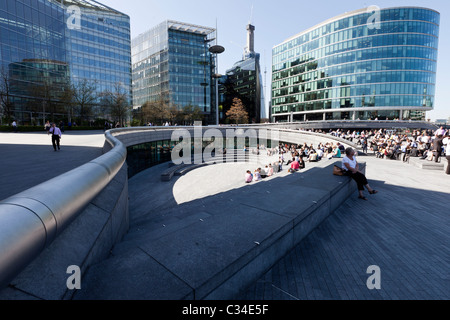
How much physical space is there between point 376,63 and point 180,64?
194ft

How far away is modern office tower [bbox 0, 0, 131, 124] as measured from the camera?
1699 inches

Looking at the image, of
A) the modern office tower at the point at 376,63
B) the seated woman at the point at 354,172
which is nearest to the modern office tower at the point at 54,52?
the seated woman at the point at 354,172

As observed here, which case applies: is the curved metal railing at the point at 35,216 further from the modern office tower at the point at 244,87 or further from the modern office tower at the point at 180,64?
the modern office tower at the point at 244,87

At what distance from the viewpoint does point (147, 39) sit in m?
80.8

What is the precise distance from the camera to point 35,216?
2012 mm

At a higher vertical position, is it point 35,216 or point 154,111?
point 154,111

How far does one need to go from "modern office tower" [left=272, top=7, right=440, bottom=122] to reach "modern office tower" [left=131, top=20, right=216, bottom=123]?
37.1 meters

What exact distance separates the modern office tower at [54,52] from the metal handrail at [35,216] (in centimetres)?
4020

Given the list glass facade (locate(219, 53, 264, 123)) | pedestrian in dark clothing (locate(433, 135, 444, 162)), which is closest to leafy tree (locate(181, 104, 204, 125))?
glass facade (locate(219, 53, 264, 123))

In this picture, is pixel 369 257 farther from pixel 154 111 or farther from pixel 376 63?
pixel 376 63

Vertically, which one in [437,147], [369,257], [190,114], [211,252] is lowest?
[369,257]

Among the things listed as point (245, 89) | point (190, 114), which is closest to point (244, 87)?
point (245, 89)

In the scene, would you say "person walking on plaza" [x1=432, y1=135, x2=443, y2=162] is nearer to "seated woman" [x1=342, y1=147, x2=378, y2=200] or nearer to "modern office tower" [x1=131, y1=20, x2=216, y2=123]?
"seated woman" [x1=342, y1=147, x2=378, y2=200]

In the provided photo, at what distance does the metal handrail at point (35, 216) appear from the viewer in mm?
1642
